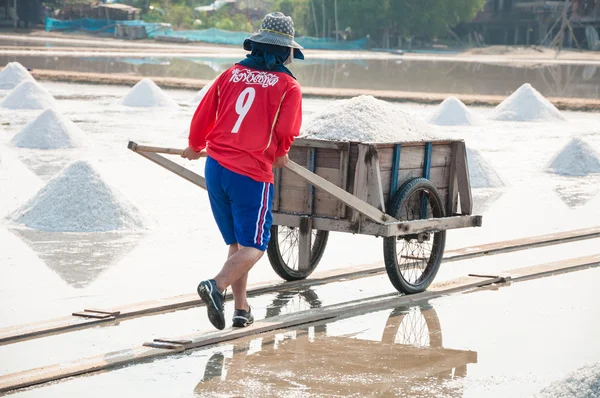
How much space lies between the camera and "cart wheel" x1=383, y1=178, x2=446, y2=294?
20.6ft

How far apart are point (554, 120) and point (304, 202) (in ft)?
51.5

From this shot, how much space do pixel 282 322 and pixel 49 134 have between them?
9.33 metres

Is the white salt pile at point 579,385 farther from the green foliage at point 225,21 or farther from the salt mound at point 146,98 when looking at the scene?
the green foliage at point 225,21

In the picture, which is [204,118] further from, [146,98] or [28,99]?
[146,98]

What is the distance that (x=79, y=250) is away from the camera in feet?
25.2

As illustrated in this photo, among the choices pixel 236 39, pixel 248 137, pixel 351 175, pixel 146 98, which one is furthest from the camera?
pixel 236 39

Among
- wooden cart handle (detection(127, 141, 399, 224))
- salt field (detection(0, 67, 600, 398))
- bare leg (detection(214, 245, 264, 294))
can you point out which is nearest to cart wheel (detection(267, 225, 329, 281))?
salt field (detection(0, 67, 600, 398))

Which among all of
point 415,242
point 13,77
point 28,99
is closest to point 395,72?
point 13,77

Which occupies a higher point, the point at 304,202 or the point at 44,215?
the point at 304,202

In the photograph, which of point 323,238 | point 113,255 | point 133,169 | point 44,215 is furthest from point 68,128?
point 323,238

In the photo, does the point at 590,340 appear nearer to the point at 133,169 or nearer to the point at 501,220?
the point at 501,220

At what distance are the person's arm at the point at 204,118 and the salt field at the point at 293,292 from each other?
0.94 m

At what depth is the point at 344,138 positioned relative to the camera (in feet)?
20.7

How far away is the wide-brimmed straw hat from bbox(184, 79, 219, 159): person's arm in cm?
29
